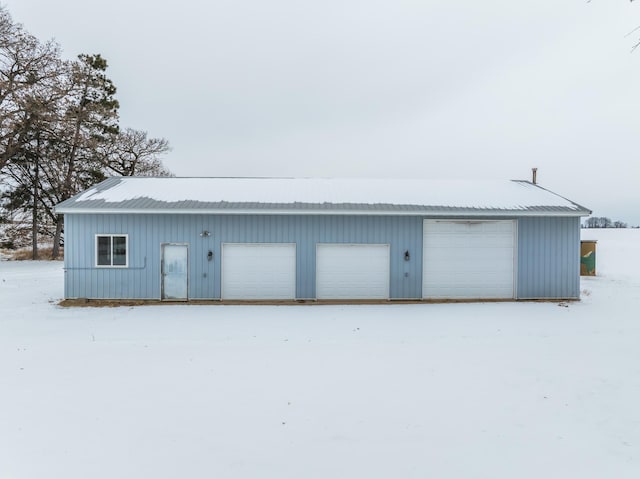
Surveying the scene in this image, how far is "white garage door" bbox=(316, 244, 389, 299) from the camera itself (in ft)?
36.8

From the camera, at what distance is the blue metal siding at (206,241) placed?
428 inches

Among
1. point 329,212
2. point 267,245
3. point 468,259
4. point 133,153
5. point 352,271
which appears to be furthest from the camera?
point 133,153

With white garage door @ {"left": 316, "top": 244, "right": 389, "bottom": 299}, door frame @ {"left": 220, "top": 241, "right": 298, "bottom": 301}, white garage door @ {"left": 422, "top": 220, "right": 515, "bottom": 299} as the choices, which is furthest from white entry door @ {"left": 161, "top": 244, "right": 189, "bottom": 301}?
white garage door @ {"left": 422, "top": 220, "right": 515, "bottom": 299}

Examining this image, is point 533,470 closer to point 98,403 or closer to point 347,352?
point 347,352

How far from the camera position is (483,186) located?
45.7ft

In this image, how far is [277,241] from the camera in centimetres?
1111

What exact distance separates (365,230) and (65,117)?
19957 millimetres

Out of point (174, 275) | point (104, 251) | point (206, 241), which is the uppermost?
point (206, 241)

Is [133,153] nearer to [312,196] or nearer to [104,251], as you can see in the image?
[104,251]

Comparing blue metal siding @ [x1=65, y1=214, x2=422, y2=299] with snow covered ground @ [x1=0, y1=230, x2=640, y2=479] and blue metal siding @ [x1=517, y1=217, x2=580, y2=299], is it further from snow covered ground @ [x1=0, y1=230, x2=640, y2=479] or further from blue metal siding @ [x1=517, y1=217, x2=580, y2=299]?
blue metal siding @ [x1=517, y1=217, x2=580, y2=299]

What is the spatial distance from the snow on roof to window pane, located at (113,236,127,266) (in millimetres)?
989

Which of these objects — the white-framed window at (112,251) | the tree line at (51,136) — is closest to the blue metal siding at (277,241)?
the white-framed window at (112,251)

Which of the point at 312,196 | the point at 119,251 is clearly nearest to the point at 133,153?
the point at 119,251

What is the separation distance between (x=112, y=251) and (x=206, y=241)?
9.38 feet
